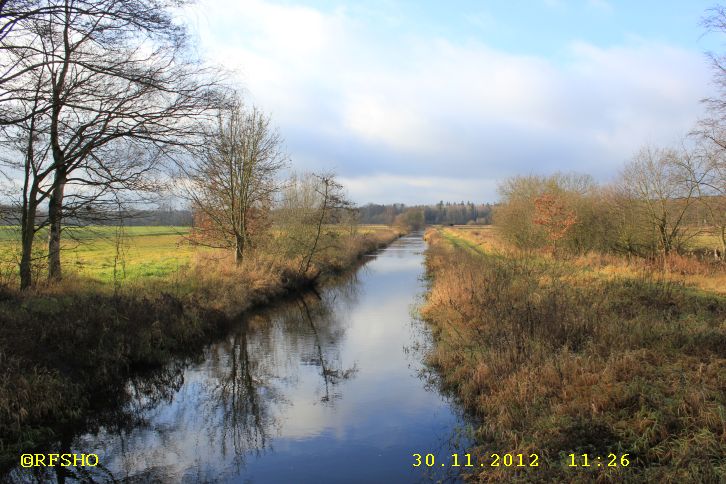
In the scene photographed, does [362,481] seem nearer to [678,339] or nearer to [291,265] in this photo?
[678,339]

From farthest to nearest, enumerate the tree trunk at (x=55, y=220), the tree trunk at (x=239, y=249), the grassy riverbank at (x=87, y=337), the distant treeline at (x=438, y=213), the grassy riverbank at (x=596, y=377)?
the distant treeline at (x=438, y=213)
the tree trunk at (x=239, y=249)
the tree trunk at (x=55, y=220)
the grassy riverbank at (x=87, y=337)
the grassy riverbank at (x=596, y=377)

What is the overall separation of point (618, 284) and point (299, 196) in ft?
65.7

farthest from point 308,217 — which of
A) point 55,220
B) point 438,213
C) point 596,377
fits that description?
point 438,213

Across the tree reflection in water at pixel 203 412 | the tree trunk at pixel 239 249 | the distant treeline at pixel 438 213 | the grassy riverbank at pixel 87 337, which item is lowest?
the tree reflection in water at pixel 203 412

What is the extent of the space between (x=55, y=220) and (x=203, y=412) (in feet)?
20.8

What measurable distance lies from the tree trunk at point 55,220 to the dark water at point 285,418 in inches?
177

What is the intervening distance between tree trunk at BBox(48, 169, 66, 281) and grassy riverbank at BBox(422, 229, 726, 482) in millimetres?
9324

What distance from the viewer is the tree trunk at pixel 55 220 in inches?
421

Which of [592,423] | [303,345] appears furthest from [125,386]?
[592,423]

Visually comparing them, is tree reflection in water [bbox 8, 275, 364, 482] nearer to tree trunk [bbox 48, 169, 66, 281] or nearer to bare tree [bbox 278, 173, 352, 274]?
tree trunk [bbox 48, 169, 66, 281]

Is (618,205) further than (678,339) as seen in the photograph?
Yes

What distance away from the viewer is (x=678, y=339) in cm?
796

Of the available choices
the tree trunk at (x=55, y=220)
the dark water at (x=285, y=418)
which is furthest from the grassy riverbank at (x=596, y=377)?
the tree trunk at (x=55, y=220)

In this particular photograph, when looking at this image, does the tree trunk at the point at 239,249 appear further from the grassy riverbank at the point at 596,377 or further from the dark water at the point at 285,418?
the grassy riverbank at the point at 596,377
